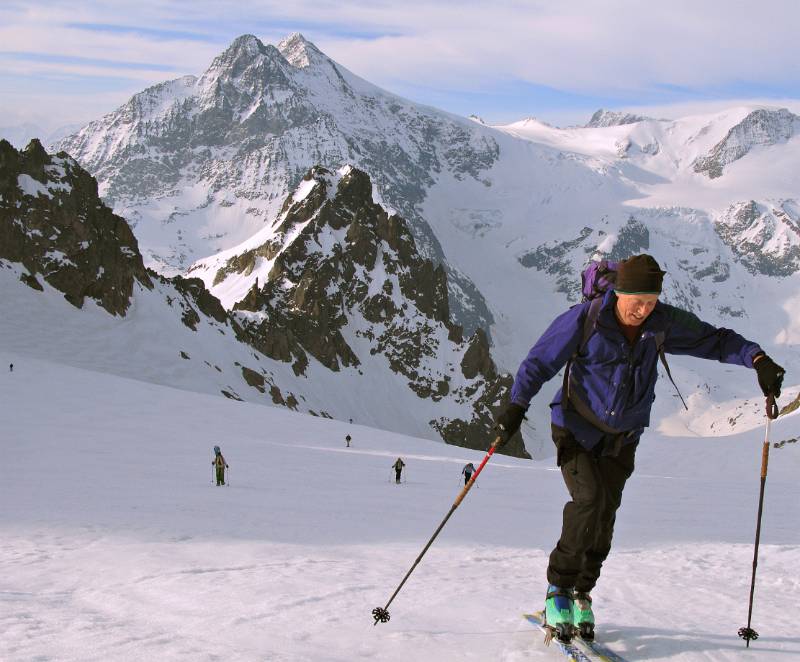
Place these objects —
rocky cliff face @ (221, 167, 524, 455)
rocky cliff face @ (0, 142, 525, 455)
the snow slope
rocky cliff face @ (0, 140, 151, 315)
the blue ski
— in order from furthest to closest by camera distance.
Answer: rocky cliff face @ (221, 167, 524, 455) → rocky cliff face @ (0, 142, 525, 455) → rocky cliff face @ (0, 140, 151, 315) → the snow slope → the blue ski

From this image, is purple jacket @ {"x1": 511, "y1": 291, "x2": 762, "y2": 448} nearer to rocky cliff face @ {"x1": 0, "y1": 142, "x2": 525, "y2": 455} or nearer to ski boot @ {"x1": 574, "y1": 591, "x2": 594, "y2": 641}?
ski boot @ {"x1": 574, "y1": 591, "x2": 594, "y2": 641}

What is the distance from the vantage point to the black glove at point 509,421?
545 centimetres

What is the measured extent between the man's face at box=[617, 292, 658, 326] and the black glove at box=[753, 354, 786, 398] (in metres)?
0.86

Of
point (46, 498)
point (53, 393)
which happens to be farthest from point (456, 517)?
point (53, 393)

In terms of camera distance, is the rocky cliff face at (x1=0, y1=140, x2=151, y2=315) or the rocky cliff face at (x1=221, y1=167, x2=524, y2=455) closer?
the rocky cliff face at (x1=0, y1=140, x2=151, y2=315)

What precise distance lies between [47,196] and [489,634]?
86.3 meters

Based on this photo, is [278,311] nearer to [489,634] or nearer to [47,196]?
[47,196]

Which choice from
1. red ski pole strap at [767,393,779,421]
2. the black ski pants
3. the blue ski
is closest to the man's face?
the black ski pants

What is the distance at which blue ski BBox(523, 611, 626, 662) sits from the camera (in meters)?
5.06

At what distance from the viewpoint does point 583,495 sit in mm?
5441

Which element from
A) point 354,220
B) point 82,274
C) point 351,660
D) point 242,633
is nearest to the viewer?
point 351,660

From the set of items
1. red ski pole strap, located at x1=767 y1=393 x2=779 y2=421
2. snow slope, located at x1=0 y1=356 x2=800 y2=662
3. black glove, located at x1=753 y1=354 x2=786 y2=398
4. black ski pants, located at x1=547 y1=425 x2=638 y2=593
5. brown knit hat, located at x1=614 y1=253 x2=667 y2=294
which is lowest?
snow slope, located at x1=0 y1=356 x2=800 y2=662

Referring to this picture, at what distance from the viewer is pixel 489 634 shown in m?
5.55

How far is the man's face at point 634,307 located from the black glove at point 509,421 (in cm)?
92
